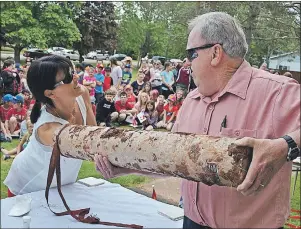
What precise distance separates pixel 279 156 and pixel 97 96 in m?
7.43

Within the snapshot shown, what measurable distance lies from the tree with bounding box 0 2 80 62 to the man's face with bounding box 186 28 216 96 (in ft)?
26.7

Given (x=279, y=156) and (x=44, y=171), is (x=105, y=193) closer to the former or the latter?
(x=44, y=171)

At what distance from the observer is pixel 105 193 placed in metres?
1.92

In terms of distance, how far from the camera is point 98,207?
5.61ft

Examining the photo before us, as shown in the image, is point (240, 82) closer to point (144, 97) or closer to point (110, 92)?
point (110, 92)

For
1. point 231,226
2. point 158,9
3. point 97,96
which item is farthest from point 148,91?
point 231,226

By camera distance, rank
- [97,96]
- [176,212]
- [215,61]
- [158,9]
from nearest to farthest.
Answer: [215,61] < [176,212] < [97,96] < [158,9]

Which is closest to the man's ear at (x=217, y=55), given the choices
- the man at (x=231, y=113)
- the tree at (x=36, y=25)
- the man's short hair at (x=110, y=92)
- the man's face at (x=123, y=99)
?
the man at (x=231, y=113)

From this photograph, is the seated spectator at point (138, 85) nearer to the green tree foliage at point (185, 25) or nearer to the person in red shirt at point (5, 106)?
the green tree foliage at point (185, 25)

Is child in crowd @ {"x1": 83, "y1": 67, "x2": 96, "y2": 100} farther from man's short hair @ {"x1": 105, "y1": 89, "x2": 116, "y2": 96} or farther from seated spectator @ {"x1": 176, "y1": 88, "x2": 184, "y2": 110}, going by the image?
seated spectator @ {"x1": 176, "y1": 88, "x2": 184, "y2": 110}

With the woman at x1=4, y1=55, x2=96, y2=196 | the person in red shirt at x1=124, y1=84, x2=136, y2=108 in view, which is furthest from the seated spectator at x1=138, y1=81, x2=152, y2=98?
the woman at x1=4, y1=55, x2=96, y2=196

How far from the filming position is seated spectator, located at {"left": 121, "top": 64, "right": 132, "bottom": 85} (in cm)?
964

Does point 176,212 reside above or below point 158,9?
below

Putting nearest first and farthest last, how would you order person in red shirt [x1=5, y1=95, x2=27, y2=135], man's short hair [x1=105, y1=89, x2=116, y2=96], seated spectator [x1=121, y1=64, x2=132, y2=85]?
1. person in red shirt [x1=5, y1=95, x2=27, y2=135]
2. man's short hair [x1=105, y1=89, x2=116, y2=96]
3. seated spectator [x1=121, y1=64, x2=132, y2=85]
